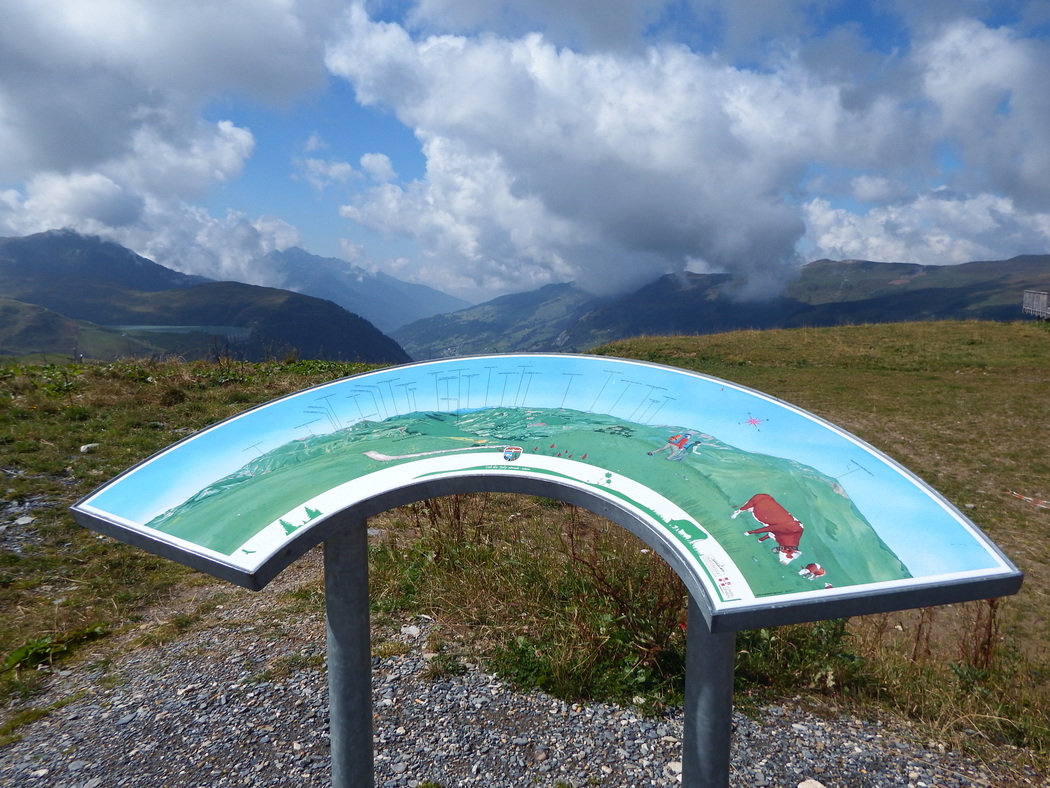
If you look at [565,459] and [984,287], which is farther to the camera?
[984,287]

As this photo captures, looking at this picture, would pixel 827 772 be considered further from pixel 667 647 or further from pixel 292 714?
pixel 292 714

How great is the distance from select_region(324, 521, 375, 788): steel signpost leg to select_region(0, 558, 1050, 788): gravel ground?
59cm

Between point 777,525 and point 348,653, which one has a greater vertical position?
point 777,525

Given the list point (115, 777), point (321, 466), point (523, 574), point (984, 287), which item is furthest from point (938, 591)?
point (984, 287)

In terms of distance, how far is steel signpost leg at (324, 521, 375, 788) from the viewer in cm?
238

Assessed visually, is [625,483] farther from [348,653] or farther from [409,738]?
[409,738]

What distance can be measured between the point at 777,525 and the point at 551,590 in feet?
8.54

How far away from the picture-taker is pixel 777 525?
76.8 inches

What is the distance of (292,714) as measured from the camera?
3312 mm

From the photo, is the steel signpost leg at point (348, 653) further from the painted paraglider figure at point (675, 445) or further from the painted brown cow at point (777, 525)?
the painted brown cow at point (777, 525)

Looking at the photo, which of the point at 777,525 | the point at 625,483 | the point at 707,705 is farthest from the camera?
the point at 625,483

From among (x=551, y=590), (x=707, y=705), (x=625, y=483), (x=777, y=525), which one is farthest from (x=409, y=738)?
(x=777, y=525)

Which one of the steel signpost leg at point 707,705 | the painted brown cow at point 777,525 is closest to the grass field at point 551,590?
the steel signpost leg at point 707,705

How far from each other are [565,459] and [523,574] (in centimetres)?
231
